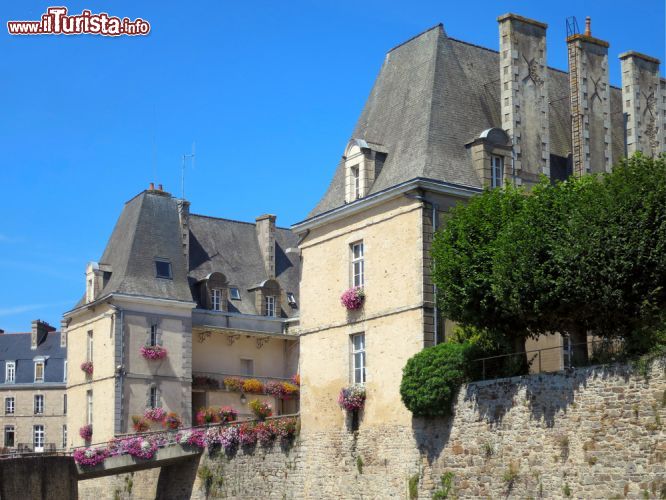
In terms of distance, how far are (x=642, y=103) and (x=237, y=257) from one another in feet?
66.3

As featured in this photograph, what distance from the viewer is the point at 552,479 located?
21625mm

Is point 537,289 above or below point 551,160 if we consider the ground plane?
below

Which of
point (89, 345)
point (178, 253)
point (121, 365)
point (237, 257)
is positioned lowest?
point (121, 365)

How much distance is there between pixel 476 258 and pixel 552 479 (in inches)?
203

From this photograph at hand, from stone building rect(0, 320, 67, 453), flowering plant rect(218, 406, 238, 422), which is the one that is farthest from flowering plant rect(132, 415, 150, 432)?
stone building rect(0, 320, 67, 453)

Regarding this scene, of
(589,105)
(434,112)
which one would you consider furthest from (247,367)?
(589,105)

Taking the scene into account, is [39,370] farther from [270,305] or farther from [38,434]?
[270,305]

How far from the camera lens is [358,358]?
28.5 meters

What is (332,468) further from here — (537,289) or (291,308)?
(291,308)

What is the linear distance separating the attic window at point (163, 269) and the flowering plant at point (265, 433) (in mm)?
12496

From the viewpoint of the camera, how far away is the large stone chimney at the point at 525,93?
1148 inches

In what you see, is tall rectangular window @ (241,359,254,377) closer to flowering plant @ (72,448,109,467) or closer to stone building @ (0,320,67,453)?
flowering plant @ (72,448,109,467)

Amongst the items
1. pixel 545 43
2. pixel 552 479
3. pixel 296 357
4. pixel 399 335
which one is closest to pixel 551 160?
pixel 545 43

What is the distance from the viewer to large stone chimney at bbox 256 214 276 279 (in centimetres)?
4656
